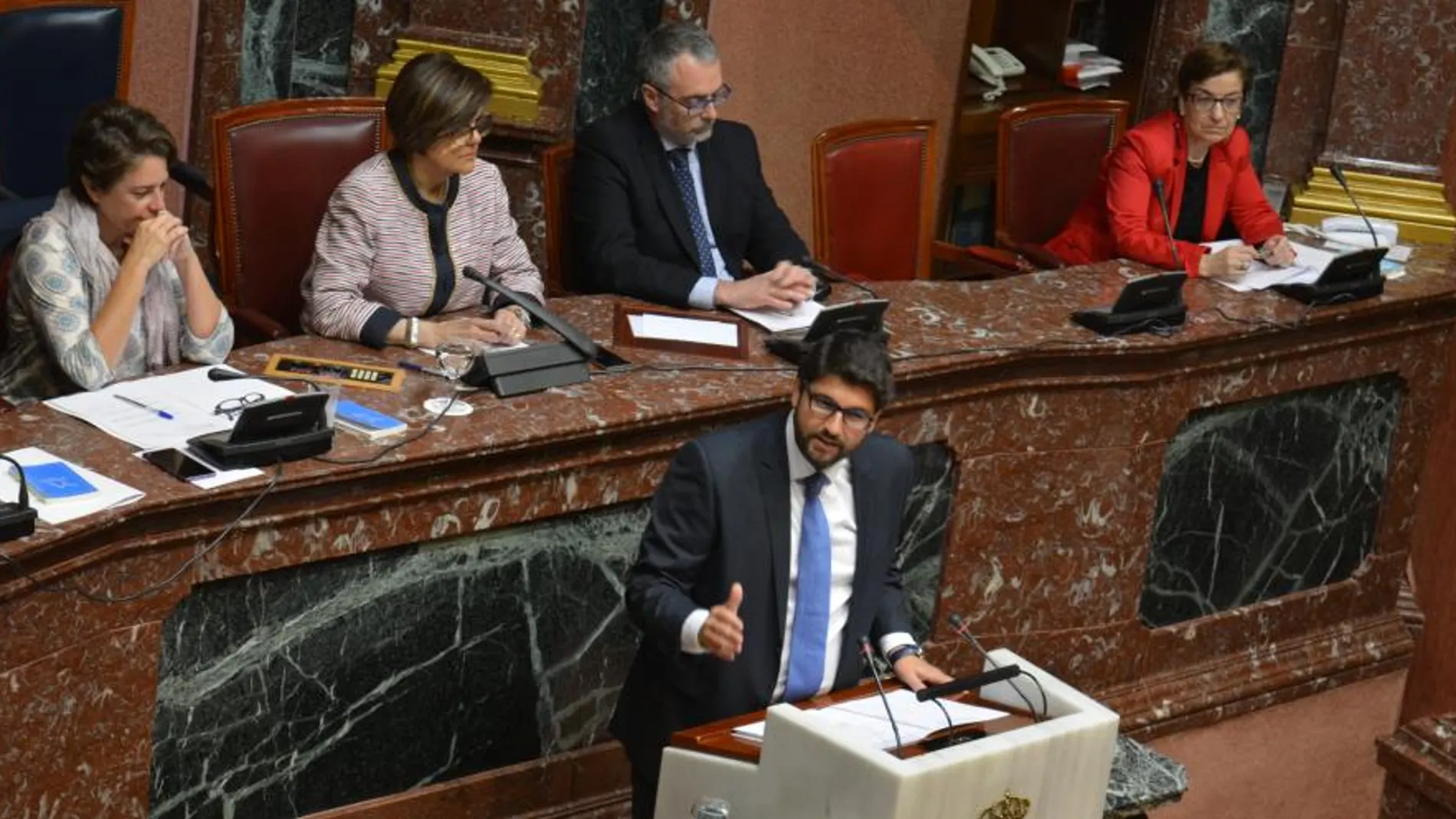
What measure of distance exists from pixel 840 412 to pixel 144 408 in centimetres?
115

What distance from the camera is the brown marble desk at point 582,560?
3271 millimetres

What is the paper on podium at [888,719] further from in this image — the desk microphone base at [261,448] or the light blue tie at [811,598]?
the desk microphone base at [261,448]

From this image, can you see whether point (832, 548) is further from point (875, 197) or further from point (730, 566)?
point (875, 197)

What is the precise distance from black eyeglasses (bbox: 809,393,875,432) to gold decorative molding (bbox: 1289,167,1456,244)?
2.77m

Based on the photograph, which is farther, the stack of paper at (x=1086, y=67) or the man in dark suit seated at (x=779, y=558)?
the stack of paper at (x=1086, y=67)

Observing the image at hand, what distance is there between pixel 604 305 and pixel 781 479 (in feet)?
3.77

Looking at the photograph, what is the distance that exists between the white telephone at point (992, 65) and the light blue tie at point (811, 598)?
383 cm

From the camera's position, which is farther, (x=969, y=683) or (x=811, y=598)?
(x=811, y=598)

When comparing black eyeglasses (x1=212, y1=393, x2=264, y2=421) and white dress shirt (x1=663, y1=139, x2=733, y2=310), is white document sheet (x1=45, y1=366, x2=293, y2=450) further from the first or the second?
white dress shirt (x1=663, y1=139, x2=733, y2=310)

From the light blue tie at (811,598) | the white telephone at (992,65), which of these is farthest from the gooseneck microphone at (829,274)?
the white telephone at (992,65)

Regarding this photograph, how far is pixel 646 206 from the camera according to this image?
15.1ft

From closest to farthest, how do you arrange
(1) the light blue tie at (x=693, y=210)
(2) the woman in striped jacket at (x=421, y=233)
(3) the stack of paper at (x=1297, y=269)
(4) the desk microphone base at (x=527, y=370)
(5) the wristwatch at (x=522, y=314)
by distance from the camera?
1. (4) the desk microphone base at (x=527, y=370)
2. (2) the woman in striped jacket at (x=421, y=233)
3. (5) the wristwatch at (x=522, y=314)
4. (1) the light blue tie at (x=693, y=210)
5. (3) the stack of paper at (x=1297, y=269)

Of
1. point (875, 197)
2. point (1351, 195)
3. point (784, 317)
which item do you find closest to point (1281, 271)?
point (1351, 195)

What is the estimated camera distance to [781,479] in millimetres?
3248
